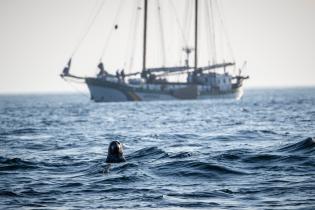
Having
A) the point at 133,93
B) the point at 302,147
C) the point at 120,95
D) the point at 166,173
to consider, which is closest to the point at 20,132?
the point at 302,147

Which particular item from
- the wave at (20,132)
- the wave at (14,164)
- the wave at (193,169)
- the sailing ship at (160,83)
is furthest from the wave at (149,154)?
the sailing ship at (160,83)

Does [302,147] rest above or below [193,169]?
above

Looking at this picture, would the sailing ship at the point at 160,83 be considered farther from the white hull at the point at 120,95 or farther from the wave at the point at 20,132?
the wave at the point at 20,132

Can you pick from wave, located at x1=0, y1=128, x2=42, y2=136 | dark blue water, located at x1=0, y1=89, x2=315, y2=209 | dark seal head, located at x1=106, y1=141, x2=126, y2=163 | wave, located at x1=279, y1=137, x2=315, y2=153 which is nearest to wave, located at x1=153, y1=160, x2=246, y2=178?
dark blue water, located at x1=0, y1=89, x2=315, y2=209

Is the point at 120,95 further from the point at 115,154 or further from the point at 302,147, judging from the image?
the point at 115,154

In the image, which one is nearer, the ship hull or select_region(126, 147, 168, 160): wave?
select_region(126, 147, 168, 160): wave

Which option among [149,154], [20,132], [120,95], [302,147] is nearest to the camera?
[302,147]

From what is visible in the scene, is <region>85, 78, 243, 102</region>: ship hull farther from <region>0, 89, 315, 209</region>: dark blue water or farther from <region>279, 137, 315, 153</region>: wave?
<region>279, 137, 315, 153</region>: wave

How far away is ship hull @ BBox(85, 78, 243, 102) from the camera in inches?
4412

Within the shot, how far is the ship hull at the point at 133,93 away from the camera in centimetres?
11206

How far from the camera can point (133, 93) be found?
4427 inches

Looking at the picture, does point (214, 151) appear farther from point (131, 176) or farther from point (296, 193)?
point (296, 193)

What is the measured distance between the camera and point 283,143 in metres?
30.7

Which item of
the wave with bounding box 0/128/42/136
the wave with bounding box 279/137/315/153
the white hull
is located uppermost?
the white hull
